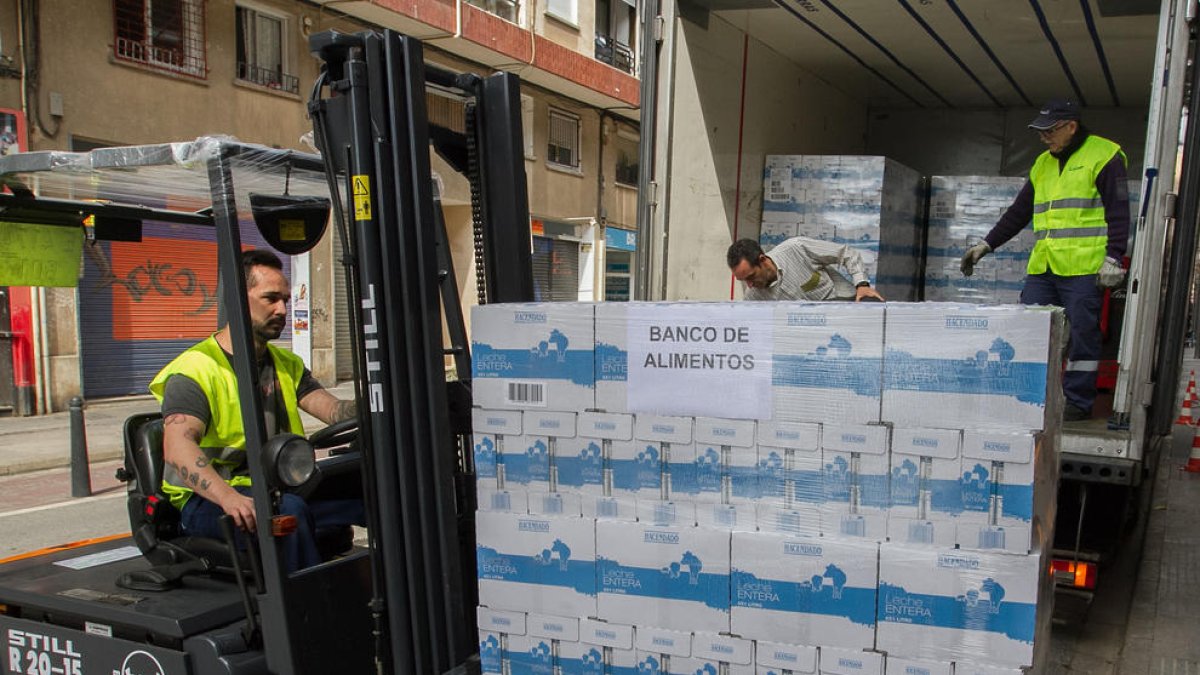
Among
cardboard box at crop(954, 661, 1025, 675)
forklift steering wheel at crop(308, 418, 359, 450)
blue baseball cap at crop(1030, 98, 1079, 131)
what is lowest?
cardboard box at crop(954, 661, 1025, 675)

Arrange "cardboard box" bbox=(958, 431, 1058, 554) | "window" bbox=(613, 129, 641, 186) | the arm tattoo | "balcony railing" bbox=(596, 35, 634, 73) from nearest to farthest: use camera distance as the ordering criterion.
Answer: "cardboard box" bbox=(958, 431, 1058, 554) → the arm tattoo → "balcony railing" bbox=(596, 35, 634, 73) → "window" bbox=(613, 129, 641, 186)

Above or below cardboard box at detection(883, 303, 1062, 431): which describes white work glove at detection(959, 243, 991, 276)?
above

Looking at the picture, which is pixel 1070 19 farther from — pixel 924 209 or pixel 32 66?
pixel 32 66

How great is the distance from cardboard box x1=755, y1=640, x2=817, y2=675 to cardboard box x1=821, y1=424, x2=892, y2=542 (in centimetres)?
29

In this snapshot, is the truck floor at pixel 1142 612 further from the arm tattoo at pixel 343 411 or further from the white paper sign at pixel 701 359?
the arm tattoo at pixel 343 411

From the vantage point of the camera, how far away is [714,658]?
2244 mm

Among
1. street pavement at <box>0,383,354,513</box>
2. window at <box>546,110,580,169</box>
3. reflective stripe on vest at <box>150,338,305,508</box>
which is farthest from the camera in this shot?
window at <box>546,110,580,169</box>

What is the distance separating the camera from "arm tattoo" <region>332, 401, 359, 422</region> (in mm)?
3117

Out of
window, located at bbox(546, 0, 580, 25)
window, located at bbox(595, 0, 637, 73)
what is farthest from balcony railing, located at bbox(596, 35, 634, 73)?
window, located at bbox(546, 0, 580, 25)

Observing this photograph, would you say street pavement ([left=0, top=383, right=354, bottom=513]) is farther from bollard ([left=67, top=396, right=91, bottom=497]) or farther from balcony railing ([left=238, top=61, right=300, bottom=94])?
balcony railing ([left=238, top=61, right=300, bottom=94])

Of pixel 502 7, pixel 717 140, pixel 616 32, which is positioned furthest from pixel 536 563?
pixel 616 32

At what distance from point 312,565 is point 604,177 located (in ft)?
62.8

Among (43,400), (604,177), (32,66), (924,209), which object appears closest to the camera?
(924,209)

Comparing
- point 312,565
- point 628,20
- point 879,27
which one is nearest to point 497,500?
point 312,565
